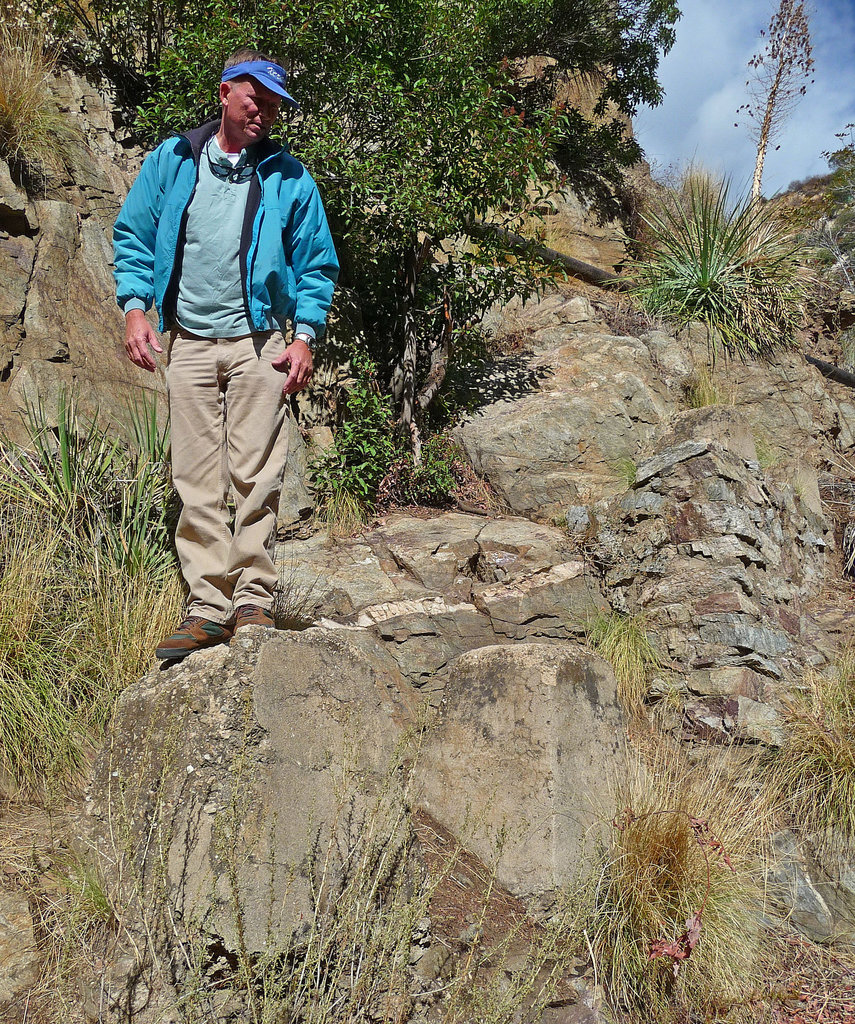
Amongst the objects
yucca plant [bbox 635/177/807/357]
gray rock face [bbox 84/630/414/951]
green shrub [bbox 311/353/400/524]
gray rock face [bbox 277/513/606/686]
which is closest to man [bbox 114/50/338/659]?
gray rock face [bbox 84/630/414/951]

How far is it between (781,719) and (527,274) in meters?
3.86

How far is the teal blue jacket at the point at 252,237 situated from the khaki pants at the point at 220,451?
0.17m

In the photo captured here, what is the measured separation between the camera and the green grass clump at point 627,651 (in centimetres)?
471

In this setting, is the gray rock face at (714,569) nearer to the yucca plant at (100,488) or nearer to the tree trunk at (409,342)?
the tree trunk at (409,342)

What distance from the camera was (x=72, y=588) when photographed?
3.67m

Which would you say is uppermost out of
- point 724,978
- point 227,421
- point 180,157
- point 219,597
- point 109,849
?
point 180,157

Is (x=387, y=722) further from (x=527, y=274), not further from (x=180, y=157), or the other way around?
(x=527, y=274)

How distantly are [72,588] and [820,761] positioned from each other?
378 centimetres

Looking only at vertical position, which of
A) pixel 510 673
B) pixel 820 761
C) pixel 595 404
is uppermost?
pixel 595 404

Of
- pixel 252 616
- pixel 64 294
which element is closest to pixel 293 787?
pixel 252 616

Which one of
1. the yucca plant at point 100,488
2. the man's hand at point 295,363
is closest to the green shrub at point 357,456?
the yucca plant at point 100,488

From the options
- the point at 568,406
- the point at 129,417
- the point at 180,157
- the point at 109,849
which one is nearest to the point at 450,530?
the point at 568,406

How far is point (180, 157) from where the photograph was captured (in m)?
3.23

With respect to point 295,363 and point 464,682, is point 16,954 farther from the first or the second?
point 295,363
